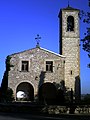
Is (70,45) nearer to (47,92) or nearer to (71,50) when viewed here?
(71,50)

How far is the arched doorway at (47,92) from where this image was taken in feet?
153

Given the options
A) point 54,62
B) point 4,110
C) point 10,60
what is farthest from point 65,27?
point 4,110

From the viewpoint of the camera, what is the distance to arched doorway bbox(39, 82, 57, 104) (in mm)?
46562

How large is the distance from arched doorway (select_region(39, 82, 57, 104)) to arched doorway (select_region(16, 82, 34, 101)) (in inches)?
59.2

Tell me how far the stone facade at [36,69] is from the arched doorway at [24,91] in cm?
168

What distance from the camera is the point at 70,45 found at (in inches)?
1922

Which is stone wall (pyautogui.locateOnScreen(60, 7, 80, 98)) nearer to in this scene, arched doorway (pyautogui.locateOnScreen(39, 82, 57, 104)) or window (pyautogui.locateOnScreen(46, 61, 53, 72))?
arched doorway (pyautogui.locateOnScreen(39, 82, 57, 104))

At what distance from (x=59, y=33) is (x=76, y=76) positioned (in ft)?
24.9

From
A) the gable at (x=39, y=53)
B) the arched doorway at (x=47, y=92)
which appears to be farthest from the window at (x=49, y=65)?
the arched doorway at (x=47, y=92)

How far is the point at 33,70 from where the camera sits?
46594 millimetres

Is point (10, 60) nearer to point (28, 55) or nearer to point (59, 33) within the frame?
point (28, 55)

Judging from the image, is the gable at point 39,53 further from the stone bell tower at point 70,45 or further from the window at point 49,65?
the stone bell tower at point 70,45

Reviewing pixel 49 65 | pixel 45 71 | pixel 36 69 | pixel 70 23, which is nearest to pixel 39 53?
pixel 49 65

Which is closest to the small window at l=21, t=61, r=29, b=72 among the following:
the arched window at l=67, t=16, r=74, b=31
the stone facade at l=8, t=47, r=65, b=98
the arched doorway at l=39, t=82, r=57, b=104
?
the stone facade at l=8, t=47, r=65, b=98
